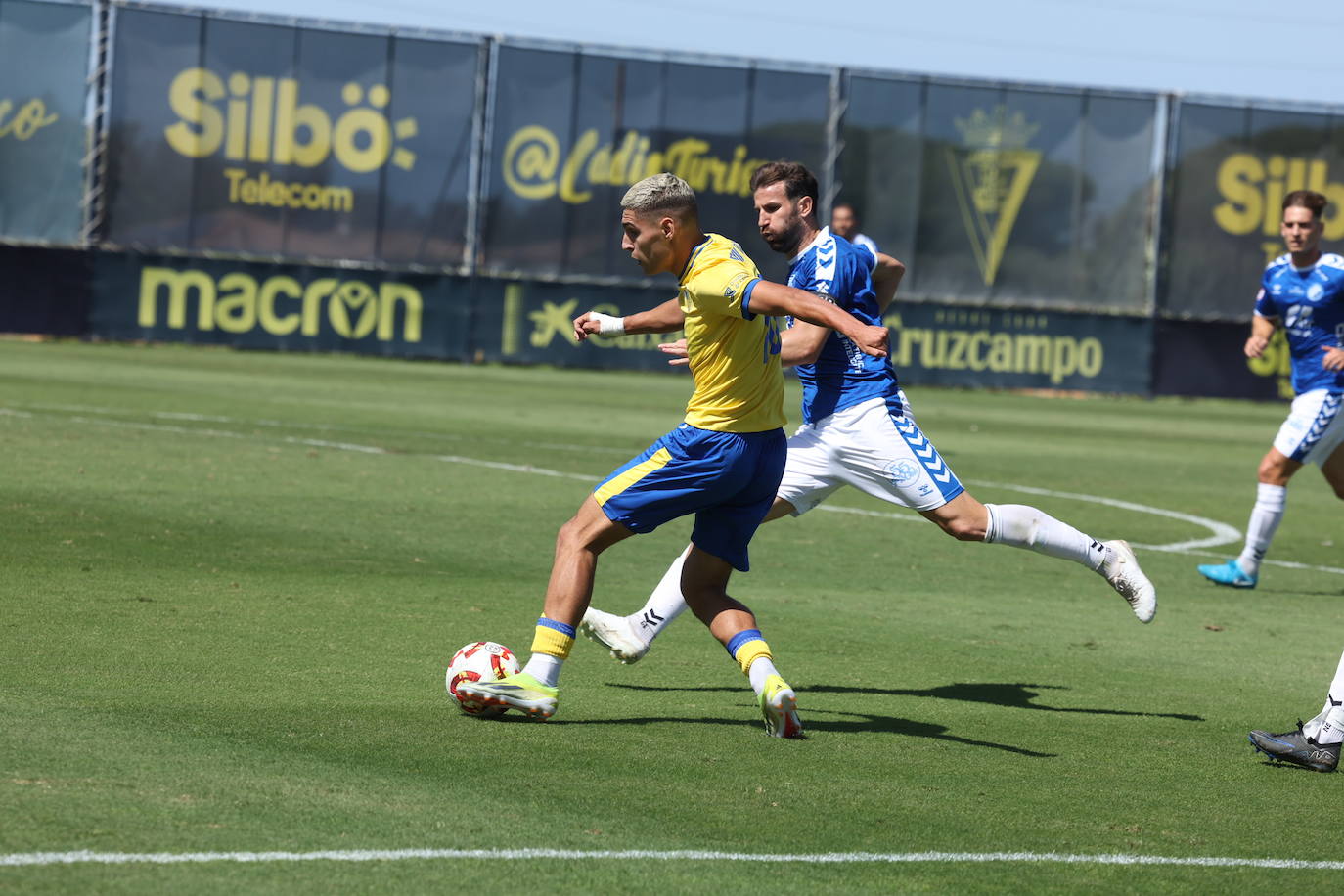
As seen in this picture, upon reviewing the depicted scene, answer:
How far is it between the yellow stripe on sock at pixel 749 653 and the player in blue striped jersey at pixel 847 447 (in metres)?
0.63

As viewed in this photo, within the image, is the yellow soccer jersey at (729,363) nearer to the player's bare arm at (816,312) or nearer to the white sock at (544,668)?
the player's bare arm at (816,312)

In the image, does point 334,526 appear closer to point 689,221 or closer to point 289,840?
point 689,221

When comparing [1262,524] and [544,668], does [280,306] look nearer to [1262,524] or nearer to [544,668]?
[1262,524]

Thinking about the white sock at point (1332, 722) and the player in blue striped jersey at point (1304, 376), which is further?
the player in blue striped jersey at point (1304, 376)

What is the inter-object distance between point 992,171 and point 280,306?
1452 centimetres

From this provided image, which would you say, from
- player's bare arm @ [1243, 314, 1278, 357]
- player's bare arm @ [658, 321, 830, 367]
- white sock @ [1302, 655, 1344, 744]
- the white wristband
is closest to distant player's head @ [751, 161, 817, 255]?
player's bare arm @ [658, 321, 830, 367]

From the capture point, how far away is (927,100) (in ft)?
118

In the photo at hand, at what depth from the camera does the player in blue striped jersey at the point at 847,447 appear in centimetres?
730

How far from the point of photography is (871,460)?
25.0 feet

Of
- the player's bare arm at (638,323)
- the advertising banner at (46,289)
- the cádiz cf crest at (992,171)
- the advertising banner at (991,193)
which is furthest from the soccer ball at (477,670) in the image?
the cádiz cf crest at (992,171)

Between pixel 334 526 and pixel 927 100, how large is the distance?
2706cm

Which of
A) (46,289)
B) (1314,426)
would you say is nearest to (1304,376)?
(1314,426)

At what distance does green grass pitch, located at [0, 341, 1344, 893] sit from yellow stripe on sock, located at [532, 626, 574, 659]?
0.27 metres

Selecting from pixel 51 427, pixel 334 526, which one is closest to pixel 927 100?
pixel 51 427
